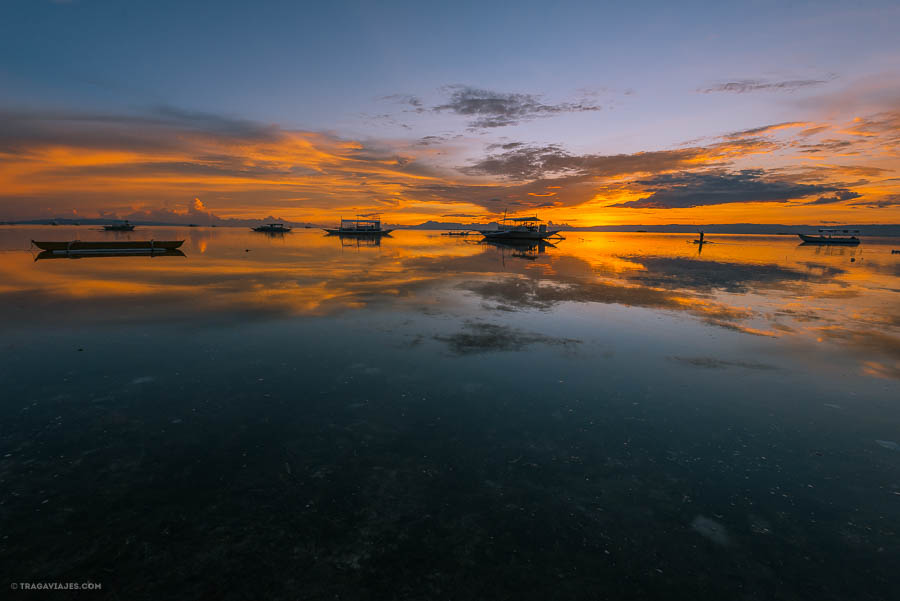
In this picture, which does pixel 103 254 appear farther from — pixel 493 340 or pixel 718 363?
pixel 718 363

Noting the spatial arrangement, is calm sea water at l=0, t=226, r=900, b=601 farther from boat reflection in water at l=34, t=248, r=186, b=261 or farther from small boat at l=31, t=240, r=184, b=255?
small boat at l=31, t=240, r=184, b=255

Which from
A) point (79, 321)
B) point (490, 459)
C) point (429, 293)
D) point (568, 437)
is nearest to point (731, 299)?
point (429, 293)

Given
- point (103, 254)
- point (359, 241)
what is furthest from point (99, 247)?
point (359, 241)

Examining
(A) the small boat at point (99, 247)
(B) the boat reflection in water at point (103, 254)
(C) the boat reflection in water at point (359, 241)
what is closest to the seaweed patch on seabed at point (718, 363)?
(A) the small boat at point (99, 247)

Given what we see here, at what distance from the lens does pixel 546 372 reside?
392 inches

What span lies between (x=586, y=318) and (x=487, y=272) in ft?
57.2

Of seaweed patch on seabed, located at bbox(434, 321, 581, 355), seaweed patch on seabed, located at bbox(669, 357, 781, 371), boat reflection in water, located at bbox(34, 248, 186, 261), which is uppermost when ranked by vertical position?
boat reflection in water, located at bbox(34, 248, 186, 261)

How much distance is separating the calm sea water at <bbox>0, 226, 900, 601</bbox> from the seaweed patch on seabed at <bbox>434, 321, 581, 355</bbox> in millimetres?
122

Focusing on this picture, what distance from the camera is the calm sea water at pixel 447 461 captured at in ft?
13.7

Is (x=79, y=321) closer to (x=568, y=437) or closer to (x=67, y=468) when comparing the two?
(x=67, y=468)

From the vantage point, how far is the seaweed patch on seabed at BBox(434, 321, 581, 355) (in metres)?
11.7

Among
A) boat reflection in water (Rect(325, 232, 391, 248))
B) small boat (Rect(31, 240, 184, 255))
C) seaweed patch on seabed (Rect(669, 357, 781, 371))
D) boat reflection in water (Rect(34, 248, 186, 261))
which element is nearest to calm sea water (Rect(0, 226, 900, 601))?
seaweed patch on seabed (Rect(669, 357, 781, 371))

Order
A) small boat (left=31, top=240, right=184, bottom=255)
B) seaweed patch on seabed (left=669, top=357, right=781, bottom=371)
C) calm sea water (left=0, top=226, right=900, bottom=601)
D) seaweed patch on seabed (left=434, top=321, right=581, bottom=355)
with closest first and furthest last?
1. calm sea water (left=0, top=226, right=900, bottom=601)
2. seaweed patch on seabed (left=669, top=357, right=781, bottom=371)
3. seaweed patch on seabed (left=434, top=321, right=581, bottom=355)
4. small boat (left=31, top=240, right=184, bottom=255)

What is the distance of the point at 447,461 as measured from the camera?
613cm
